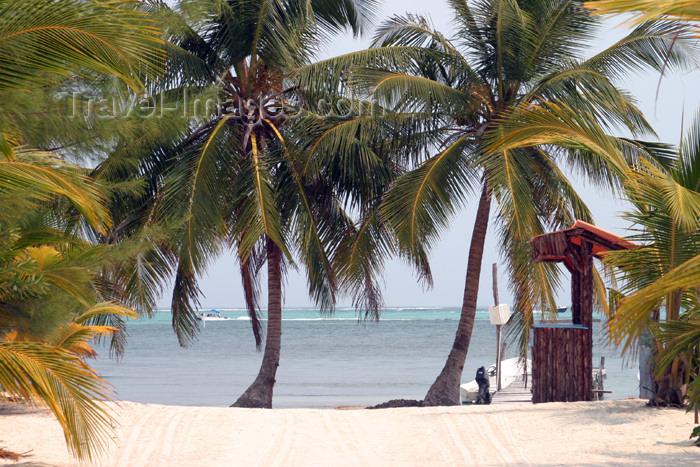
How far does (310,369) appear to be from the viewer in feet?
97.2

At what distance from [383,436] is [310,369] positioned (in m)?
22.5

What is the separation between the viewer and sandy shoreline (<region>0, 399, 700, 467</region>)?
20.9ft

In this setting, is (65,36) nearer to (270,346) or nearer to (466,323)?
(270,346)

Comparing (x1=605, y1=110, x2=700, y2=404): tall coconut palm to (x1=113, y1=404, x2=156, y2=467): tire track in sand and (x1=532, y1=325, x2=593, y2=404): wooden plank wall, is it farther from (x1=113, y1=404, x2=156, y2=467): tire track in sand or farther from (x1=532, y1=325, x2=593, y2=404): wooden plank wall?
(x1=113, y1=404, x2=156, y2=467): tire track in sand

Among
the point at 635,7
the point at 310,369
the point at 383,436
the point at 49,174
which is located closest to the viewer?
the point at 635,7

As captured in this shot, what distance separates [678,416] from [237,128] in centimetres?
862

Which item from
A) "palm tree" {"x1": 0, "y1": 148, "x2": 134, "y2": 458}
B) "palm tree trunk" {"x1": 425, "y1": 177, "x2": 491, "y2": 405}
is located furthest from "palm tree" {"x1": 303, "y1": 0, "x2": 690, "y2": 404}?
"palm tree" {"x1": 0, "y1": 148, "x2": 134, "y2": 458}

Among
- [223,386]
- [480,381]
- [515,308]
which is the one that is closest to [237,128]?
[515,308]

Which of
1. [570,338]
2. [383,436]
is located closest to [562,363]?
[570,338]

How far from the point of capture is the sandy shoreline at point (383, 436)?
6359 mm

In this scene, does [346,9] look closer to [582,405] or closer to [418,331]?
[582,405]

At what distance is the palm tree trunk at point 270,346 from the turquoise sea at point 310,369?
1991mm

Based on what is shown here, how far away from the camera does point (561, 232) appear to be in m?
9.03

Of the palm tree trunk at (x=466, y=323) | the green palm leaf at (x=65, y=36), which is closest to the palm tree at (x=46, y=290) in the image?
the green palm leaf at (x=65, y=36)
